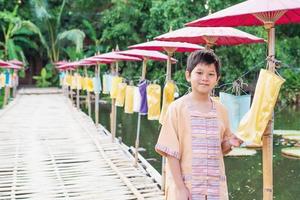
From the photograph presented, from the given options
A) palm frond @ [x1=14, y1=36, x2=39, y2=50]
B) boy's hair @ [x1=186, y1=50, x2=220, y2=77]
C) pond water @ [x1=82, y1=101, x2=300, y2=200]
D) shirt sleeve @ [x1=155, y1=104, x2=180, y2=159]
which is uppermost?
palm frond @ [x1=14, y1=36, x2=39, y2=50]

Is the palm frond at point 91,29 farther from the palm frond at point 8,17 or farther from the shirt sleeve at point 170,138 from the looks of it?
the shirt sleeve at point 170,138

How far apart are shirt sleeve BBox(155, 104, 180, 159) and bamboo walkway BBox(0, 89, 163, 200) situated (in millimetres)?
2474

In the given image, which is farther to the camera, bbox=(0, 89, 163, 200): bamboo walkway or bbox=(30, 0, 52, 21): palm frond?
bbox=(30, 0, 52, 21): palm frond

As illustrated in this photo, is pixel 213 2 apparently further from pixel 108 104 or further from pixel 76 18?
pixel 76 18

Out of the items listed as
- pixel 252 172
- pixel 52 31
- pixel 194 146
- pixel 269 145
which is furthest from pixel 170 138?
pixel 52 31

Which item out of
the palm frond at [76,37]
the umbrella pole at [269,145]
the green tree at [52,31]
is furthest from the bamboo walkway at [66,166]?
the green tree at [52,31]

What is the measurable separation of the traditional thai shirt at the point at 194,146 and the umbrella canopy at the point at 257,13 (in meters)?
0.85

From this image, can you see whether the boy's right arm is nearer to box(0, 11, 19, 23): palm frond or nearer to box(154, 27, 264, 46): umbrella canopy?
Result: box(154, 27, 264, 46): umbrella canopy

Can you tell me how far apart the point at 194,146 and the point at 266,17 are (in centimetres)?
118

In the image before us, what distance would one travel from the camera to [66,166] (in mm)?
6398

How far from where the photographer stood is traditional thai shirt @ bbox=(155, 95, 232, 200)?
2.46 metres

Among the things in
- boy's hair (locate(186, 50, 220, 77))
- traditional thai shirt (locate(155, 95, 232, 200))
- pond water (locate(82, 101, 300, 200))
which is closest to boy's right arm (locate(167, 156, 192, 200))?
traditional thai shirt (locate(155, 95, 232, 200))

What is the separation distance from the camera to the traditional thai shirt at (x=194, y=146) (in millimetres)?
2457

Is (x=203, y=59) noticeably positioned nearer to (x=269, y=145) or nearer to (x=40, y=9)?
(x=269, y=145)
